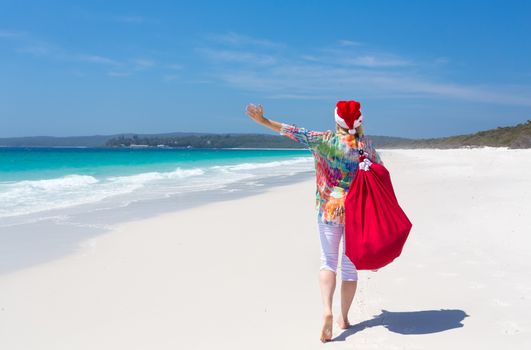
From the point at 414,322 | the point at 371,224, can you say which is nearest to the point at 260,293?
the point at 414,322

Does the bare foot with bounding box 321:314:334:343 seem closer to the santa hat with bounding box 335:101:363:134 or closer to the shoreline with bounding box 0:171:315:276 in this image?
the santa hat with bounding box 335:101:363:134

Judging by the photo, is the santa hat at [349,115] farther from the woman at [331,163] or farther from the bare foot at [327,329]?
the bare foot at [327,329]

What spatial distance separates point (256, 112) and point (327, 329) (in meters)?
1.55

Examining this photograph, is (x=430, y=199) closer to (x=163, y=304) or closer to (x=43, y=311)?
(x=163, y=304)

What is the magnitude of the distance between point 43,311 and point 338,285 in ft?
8.42

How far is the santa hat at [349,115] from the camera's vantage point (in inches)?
142

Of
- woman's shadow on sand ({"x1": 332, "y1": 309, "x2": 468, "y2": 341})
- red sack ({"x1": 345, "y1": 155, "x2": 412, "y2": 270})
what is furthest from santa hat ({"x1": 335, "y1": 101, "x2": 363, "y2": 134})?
woman's shadow on sand ({"x1": 332, "y1": 309, "x2": 468, "y2": 341})

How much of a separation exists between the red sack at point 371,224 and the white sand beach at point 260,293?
59cm

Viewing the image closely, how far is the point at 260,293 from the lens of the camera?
477cm

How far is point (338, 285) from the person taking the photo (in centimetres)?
503

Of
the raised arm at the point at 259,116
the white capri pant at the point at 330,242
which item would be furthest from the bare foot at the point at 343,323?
the raised arm at the point at 259,116

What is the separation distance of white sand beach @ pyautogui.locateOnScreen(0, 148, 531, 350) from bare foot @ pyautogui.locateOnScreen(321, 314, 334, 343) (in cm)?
6

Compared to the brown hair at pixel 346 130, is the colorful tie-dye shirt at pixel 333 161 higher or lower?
lower

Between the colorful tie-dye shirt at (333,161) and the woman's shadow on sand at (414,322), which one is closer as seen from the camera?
the colorful tie-dye shirt at (333,161)
